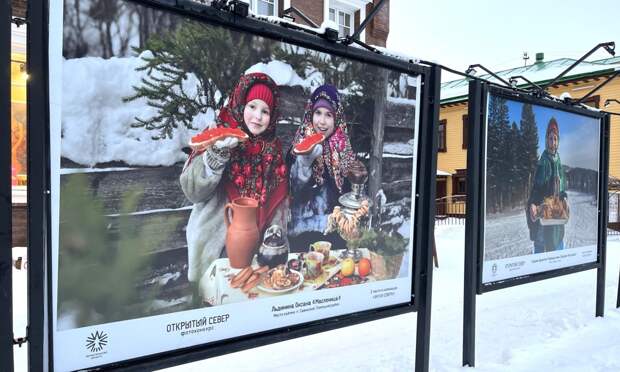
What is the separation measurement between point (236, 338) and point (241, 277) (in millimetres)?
308

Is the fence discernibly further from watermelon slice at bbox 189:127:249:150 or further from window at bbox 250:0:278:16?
watermelon slice at bbox 189:127:249:150

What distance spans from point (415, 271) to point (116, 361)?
2.05m

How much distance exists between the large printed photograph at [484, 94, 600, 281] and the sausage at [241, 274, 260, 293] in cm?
228

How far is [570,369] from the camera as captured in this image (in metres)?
3.97

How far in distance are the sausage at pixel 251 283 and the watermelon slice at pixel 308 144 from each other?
0.72 meters

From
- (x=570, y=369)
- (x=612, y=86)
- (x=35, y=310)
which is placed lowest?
(x=570, y=369)

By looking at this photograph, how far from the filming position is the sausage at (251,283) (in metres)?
2.51

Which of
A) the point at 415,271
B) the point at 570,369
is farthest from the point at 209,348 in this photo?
the point at 570,369

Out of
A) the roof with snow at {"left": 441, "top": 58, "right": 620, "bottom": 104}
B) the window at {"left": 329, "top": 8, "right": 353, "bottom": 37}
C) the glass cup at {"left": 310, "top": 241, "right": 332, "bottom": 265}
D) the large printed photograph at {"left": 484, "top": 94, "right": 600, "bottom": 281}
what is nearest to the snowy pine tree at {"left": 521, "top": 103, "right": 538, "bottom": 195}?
the large printed photograph at {"left": 484, "top": 94, "right": 600, "bottom": 281}

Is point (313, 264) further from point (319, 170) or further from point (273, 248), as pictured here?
point (319, 170)

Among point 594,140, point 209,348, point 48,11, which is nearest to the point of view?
point 48,11

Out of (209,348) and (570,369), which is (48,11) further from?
(570,369)

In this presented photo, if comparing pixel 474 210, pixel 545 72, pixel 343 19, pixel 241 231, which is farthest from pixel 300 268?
pixel 545 72

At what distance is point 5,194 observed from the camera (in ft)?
6.12
